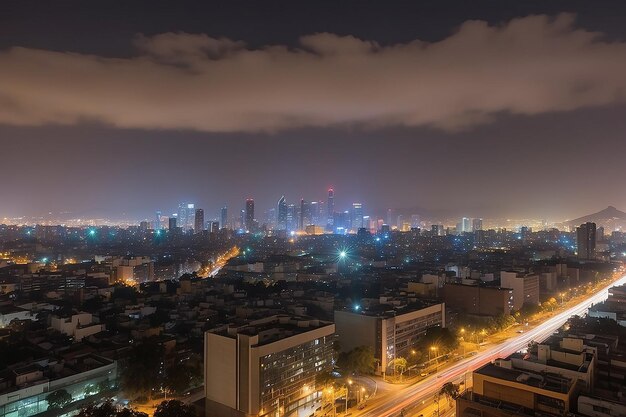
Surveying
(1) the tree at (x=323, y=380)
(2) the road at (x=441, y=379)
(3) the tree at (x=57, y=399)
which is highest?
(1) the tree at (x=323, y=380)

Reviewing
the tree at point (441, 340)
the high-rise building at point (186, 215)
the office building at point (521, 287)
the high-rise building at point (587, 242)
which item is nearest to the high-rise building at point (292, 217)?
the high-rise building at point (186, 215)

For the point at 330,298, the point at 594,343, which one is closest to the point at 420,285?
the point at 330,298

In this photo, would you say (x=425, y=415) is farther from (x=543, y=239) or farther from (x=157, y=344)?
(x=543, y=239)

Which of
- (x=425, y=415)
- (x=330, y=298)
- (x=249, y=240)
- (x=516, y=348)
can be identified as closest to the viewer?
(x=425, y=415)

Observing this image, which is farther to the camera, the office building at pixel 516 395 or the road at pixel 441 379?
the road at pixel 441 379

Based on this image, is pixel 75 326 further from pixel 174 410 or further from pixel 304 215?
pixel 304 215

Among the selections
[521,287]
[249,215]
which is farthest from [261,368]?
[249,215]

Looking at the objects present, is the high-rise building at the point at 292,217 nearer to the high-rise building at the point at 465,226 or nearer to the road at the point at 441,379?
the high-rise building at the point at 465,226
